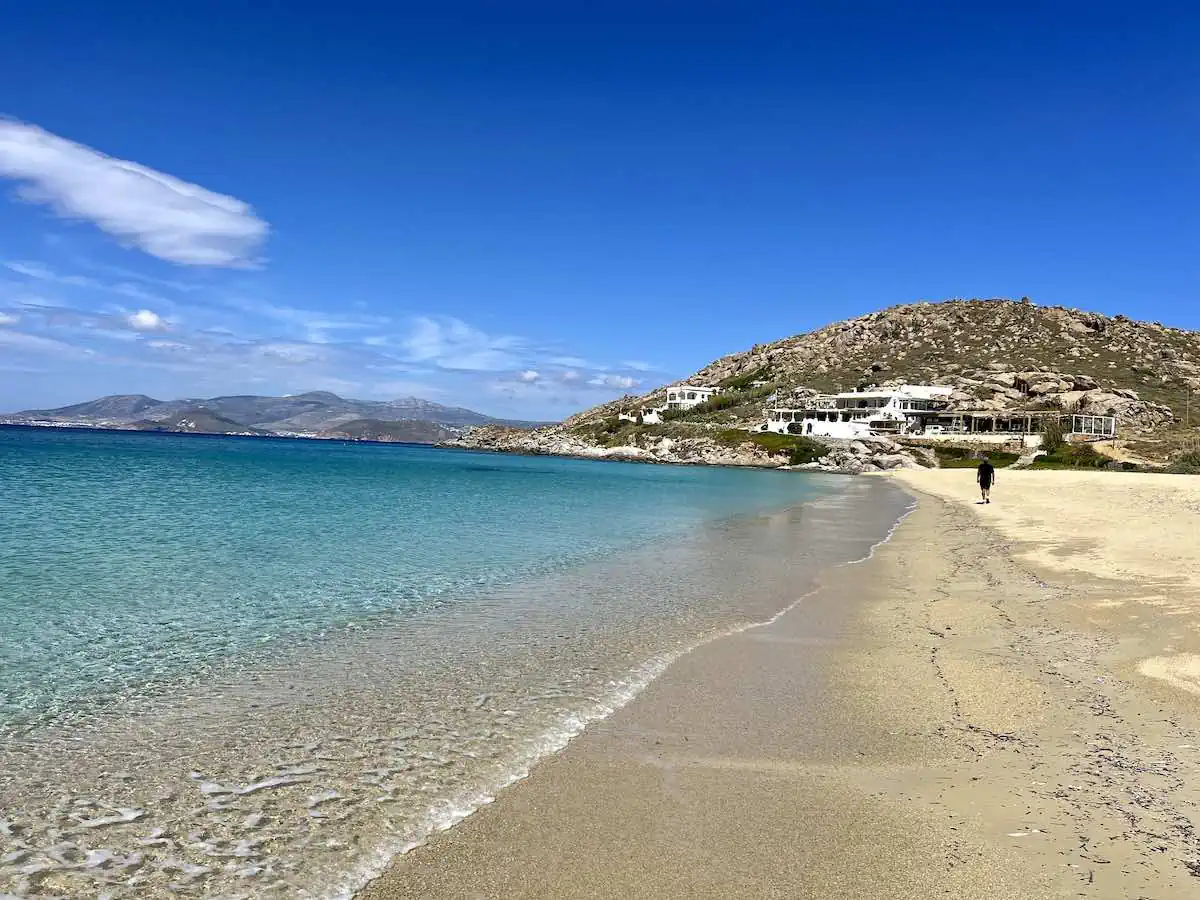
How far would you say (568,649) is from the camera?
10164 millimetres

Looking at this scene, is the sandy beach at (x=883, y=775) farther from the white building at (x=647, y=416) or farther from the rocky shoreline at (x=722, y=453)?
the white building at (x=647, y=416)

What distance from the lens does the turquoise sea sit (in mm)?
5035

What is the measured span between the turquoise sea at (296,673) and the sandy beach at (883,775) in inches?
28.7

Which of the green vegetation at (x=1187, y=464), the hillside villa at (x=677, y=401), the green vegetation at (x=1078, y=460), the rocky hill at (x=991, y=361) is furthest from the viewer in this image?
the hillside villa at (x=677, y=401)

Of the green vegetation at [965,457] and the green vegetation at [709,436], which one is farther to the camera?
the green vegetation at [709,436]

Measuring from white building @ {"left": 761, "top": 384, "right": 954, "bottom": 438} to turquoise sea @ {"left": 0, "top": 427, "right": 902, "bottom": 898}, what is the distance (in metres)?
95.4

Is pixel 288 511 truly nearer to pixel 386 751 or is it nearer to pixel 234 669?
pixel 234 669

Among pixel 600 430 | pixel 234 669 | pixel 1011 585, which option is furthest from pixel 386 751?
pixel 600 430

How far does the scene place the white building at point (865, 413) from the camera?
112938 mm

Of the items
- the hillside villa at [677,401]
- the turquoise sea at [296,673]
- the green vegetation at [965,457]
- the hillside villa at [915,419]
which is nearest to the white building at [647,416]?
the hillside villa at [677,401]

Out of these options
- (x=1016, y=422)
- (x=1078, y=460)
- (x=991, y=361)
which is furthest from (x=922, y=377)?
(x=1078, y=460)

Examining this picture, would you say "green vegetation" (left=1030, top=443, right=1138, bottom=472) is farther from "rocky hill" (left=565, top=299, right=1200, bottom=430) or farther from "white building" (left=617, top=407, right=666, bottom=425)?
"white building" (left=617, top=407, right=666, bottom=425)

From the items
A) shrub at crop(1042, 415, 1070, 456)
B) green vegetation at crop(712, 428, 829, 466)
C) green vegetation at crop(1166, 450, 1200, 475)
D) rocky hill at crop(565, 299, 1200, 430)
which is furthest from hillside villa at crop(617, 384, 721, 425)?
green vegetation at crop(1166, 450, 1200, 475)

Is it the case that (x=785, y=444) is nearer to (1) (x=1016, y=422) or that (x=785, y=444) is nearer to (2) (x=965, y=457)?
(2) (x=965, y=457)
